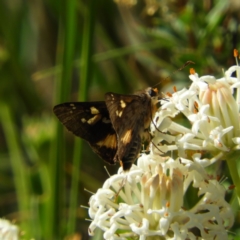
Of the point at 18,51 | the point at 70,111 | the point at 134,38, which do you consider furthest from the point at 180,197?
the point at 18,51

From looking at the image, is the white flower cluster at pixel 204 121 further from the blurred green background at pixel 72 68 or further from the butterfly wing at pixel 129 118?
the blurred green background at pixel 72 68

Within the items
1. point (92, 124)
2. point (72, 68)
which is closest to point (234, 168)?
point (92, 124)

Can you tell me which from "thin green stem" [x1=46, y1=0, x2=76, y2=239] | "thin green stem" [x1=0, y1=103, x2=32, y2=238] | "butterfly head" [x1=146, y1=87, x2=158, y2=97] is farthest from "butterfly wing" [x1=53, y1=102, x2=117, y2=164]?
"thin green stem" [x1=0, y1=103, x2=32, y2=238]

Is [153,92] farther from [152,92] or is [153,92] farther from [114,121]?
[114,121]

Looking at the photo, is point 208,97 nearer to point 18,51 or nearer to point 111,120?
point 111,120

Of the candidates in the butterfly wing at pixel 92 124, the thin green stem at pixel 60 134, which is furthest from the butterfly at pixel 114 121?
the thin green stem at pixel 60 134
